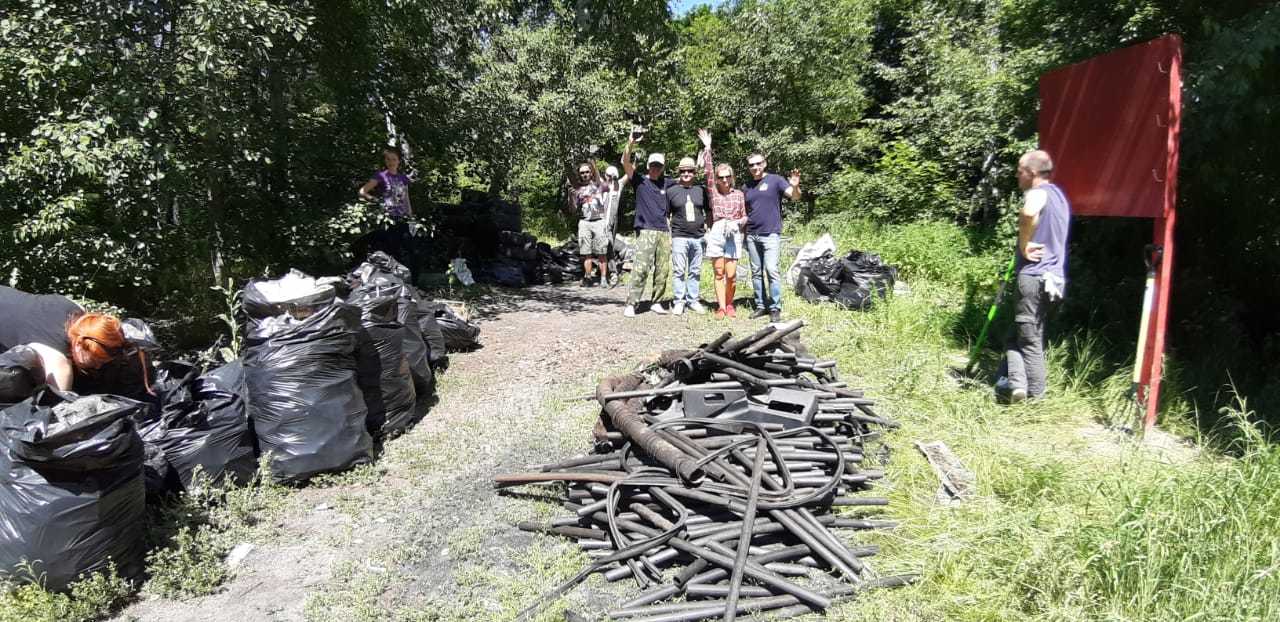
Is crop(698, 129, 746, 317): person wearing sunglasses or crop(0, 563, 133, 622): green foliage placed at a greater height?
crop(698, 129, 746, 317): person wearing sunglasses

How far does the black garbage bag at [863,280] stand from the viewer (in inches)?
293

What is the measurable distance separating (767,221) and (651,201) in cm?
138

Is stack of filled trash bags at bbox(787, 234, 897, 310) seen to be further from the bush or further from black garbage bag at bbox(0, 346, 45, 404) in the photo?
black garbage bag at bbox(0, 346, 45, 404)

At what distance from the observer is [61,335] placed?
10.3ft

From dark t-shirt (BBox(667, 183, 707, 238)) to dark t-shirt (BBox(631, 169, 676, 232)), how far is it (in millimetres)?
161

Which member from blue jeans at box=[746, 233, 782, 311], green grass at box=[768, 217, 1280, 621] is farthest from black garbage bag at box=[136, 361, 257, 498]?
blue jeans at box=[746, 233, 782, 311]

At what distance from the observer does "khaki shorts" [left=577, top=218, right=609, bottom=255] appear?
9.96 metres

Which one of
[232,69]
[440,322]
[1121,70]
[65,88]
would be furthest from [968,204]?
[65,88]

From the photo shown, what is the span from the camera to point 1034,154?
4250mm

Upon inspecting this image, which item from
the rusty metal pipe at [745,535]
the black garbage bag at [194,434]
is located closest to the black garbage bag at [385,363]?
the black garbage bag at [194,434]

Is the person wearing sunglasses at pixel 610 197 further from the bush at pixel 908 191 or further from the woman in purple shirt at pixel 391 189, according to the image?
the bush at pixel 908 191

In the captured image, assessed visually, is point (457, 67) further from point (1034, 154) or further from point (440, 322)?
point (1034, 154)

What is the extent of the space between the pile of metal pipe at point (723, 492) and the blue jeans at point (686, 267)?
3.18 meters

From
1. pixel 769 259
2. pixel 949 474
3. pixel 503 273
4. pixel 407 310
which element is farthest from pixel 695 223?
pixel 949 474
